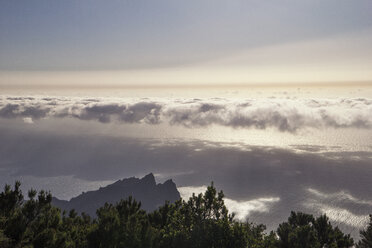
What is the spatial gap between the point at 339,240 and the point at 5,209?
48737 mm

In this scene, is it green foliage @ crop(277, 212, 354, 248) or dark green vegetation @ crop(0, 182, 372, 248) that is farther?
green foliage @ crop(277, 212, 354, 248)

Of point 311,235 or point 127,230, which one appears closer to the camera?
point 127,230

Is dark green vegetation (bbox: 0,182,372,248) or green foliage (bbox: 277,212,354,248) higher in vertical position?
dark green vegetation (bbox: 0,182,372,248)

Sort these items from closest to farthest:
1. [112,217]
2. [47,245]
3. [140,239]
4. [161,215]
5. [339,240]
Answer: [47,245] < [140,239] < [112,217] < [339,240] < [161,215]

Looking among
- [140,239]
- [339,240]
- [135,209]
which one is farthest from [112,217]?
[339,240]

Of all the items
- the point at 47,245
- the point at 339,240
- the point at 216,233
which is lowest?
the point at 339,240

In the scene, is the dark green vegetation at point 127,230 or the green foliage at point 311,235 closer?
the dark green vegetation at point 127,230

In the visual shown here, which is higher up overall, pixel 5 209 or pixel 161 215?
pixel 5 209

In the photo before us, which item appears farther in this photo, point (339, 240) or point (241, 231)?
point (339, 240)

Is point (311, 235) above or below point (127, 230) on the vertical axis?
below

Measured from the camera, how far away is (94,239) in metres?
29.1

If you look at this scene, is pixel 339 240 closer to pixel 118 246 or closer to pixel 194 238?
pixel 194 238

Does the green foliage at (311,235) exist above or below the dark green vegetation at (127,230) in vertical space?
below

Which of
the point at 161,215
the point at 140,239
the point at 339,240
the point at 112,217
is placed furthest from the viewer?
the point at 161,215
